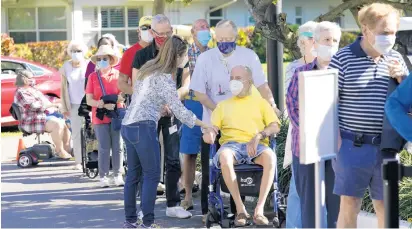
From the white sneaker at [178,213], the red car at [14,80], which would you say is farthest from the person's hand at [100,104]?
the red car at [14,80]

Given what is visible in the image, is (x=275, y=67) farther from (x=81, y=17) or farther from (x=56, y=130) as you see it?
(x=81, y=17)

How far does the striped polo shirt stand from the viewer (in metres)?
6.48

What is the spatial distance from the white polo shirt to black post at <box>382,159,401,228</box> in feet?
14.3

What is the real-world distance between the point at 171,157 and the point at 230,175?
1.02 m

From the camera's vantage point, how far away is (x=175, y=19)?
38906 millimetres

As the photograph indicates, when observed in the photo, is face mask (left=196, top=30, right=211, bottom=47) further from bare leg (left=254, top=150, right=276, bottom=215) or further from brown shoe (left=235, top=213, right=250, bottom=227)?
brown shoe (left=235, top=213, right=250, bottom=227)

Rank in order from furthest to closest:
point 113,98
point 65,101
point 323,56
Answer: point 65,101
point 113,98
point 323,56

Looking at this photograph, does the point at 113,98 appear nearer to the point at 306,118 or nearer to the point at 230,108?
the point at 230,108

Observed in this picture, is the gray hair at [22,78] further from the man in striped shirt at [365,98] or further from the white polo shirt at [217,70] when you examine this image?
the man in striped shirt at [365,98]

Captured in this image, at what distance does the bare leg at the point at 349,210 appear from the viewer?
668cm

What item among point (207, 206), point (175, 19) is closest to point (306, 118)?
point (207, 206)

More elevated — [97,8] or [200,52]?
[97,8]

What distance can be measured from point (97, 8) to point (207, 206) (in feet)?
101

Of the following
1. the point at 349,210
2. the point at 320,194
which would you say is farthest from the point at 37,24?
the point at 320,194
